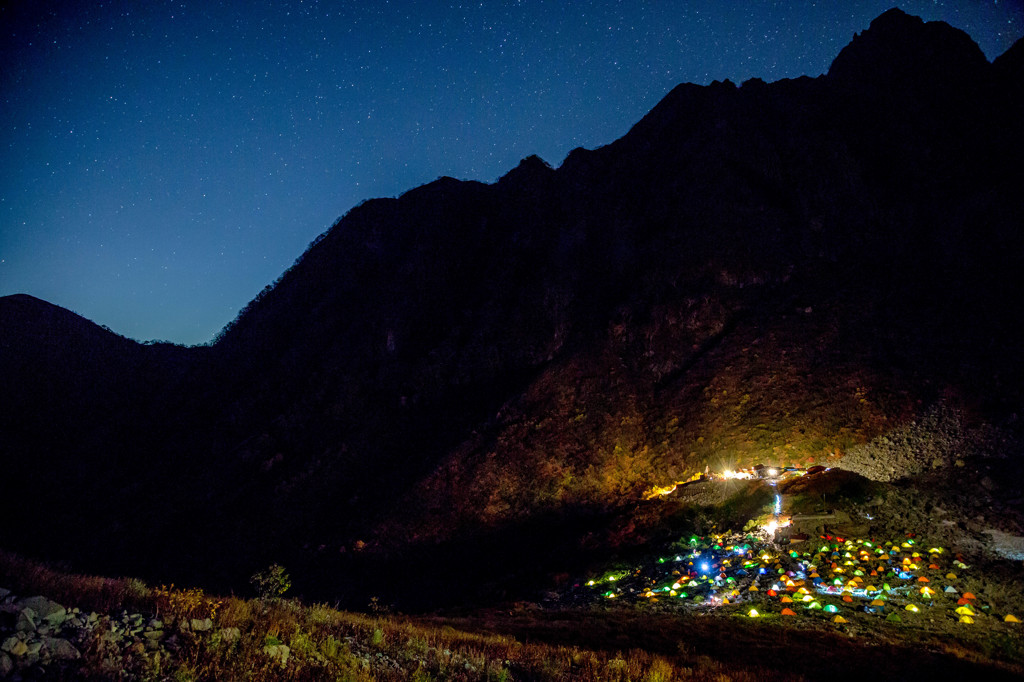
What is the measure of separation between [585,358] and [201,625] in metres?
19.5

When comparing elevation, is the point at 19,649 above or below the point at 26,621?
below

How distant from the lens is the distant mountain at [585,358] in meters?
17.8

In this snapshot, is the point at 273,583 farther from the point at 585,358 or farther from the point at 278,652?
the point at 585,358

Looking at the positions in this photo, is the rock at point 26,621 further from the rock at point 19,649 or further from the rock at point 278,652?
the rock at point 278,652

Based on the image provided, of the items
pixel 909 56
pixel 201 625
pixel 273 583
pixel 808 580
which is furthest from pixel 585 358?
pixel 909 56

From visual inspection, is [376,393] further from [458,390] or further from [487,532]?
[487,532]

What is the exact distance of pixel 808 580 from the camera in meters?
10.9

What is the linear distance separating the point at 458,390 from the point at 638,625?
59.3 feet

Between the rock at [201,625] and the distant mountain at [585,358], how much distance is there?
11.2m

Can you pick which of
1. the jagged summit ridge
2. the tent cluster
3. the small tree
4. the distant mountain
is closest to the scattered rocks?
the small tree

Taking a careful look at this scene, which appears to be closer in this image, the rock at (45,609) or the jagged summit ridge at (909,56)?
the rock at (45,609)

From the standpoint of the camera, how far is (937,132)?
26562mm

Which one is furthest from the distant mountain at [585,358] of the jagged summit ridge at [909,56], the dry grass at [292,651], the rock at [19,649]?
the rock at [19,649]

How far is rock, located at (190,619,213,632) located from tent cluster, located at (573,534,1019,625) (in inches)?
397
